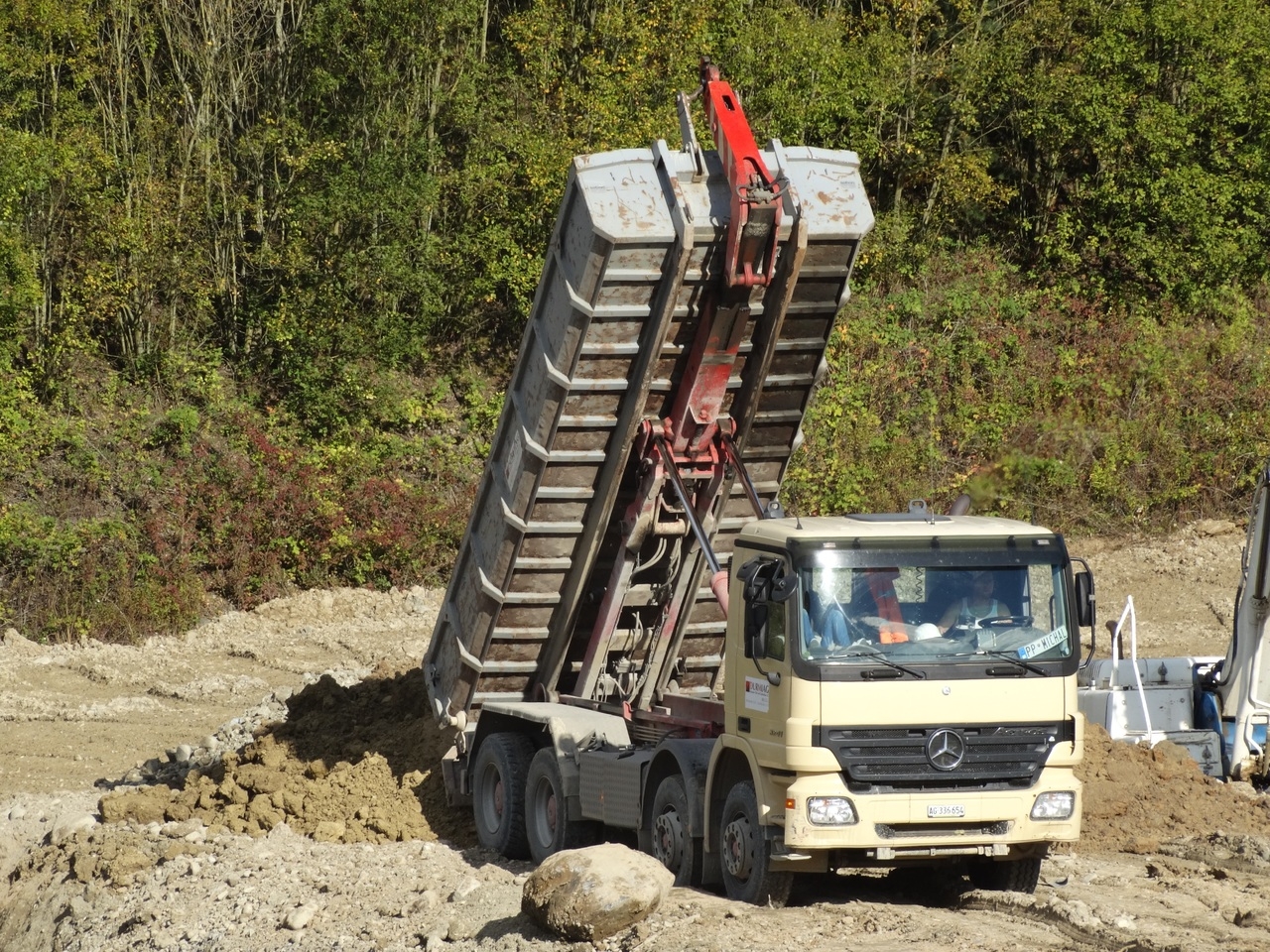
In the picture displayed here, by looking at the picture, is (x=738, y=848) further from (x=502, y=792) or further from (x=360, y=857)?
(x=360, y=857)

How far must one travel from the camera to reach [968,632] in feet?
27.2

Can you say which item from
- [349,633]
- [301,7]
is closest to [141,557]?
[349,633]

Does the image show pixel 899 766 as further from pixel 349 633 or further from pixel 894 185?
pixel 894 185

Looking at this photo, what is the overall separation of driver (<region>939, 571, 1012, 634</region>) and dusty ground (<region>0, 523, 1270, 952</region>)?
5.05 feet

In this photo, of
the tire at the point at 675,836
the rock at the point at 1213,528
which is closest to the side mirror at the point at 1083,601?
the tire at the point at 675,836

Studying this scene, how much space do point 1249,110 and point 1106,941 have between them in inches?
953

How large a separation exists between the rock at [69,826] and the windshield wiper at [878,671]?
20.3 ft

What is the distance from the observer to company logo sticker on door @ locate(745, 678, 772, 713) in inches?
329

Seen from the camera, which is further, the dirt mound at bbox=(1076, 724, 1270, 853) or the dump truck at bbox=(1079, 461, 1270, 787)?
the dump truck at bbox=(1079, 461, 1270, 787)

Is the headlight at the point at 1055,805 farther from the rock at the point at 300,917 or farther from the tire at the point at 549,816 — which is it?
the rock at the point at 300,917

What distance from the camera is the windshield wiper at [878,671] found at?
8.07 meters

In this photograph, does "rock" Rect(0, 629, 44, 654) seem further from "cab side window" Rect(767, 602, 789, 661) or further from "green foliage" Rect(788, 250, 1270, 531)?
"cab side window" Rect(767, 602, 789, 661)

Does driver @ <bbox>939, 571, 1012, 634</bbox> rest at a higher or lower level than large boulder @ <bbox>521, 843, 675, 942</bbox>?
higher

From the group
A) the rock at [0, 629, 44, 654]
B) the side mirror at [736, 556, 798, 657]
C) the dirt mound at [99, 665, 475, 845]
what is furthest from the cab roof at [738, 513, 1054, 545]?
the rock at [0, 629, 44, 654]
